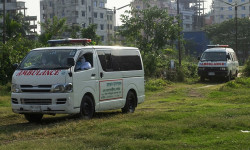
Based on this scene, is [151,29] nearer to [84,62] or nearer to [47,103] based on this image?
[84,62]

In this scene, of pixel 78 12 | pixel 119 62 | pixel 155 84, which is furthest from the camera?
pixel 78 12

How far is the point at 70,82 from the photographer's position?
1167 cm

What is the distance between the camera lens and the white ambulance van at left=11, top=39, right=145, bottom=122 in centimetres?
1162

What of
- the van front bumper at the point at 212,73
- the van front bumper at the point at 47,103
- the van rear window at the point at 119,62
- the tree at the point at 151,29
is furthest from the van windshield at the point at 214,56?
the van front bumper at the point at 47,103

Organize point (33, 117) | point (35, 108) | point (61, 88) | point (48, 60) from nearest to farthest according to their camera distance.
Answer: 1. point (61, 88)
2. point (35, 108)
3. point (48, 60)
4. point (33, 117)

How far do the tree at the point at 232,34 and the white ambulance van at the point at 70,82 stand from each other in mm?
65489

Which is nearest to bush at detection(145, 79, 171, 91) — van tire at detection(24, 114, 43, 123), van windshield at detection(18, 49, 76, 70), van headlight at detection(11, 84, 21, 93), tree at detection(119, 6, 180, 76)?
tree at detection(119, 6, 180, 76)

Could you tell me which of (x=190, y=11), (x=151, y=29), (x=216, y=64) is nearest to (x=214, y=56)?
(x=216, y=64)

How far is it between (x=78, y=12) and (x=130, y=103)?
70416 mm

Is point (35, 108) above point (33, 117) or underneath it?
above

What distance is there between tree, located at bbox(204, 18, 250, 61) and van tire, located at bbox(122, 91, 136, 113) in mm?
64201

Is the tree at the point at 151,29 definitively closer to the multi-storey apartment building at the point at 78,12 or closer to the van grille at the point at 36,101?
the van grille at the point at 36,101

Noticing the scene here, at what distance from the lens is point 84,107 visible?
12367mm

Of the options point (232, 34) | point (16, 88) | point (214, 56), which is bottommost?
point (16, 88)
